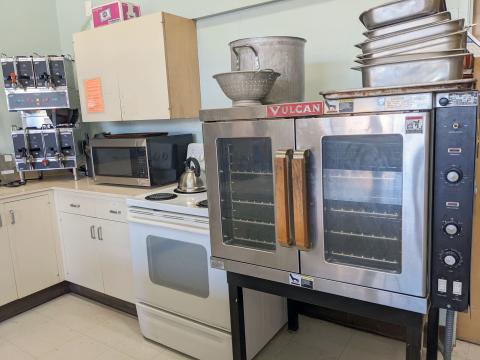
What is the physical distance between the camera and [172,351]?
7.64ft

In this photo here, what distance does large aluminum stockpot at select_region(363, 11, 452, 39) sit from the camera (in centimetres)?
124

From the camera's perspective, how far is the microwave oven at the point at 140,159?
2.58m

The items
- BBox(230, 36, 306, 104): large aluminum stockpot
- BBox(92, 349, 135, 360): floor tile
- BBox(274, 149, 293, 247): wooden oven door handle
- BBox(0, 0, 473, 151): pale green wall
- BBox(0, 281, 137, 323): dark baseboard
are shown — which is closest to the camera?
BBox(274, 149, 293, 247): wooden oven door handle

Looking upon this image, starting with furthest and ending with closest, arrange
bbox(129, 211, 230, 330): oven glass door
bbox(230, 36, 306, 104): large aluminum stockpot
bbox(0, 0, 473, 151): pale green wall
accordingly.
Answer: bbox(0, 0, 473, 151): pale green wall < bbox(129, 211, 230, 330): oven glass door < bbox(230, 36, 306, 104): large aluminum stockpot

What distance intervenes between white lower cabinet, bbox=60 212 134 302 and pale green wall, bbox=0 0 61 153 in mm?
1132

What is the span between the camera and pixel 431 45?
1.25m

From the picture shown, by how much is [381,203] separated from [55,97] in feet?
9.17

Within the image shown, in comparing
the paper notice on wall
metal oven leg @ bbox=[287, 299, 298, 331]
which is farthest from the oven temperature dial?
the paper notice on wall

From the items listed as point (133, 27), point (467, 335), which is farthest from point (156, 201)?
point (467, 335)

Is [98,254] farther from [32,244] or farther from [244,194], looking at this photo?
[244,194]

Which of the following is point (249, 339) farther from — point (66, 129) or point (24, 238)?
point (66, 129)

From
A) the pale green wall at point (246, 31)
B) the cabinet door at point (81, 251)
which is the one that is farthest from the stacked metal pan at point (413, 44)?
the cabinet door at point (81, 251)

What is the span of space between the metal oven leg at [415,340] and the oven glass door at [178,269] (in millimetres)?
965

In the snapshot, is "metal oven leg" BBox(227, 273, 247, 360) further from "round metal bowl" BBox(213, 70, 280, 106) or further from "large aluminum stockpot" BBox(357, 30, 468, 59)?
"large aluminum stockpot" BBox(357, 30, 468, 59)
